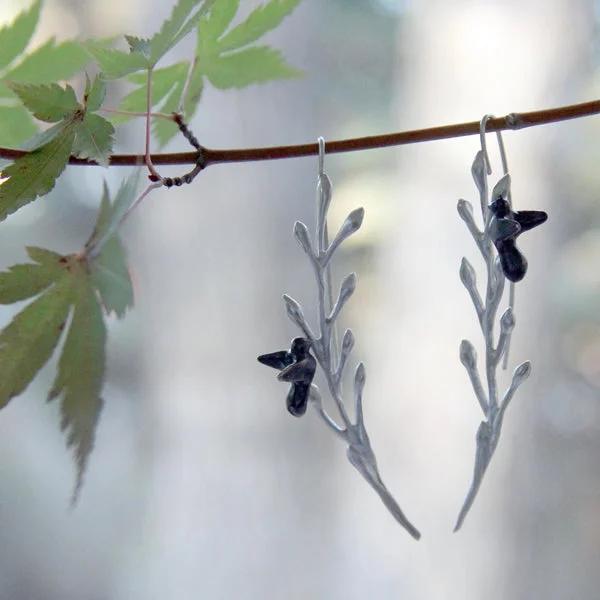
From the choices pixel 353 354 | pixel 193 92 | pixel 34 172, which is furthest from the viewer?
pixel 353 354

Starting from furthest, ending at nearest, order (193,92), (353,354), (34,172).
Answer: (353,354) < (193,92) < (34,172)

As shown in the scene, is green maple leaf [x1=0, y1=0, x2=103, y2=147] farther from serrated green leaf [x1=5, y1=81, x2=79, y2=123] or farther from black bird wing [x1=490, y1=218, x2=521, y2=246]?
black bird wing [x1=490, y1=218, x2=521, y2=246]

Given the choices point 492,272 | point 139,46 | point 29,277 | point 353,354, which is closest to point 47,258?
point 29,277

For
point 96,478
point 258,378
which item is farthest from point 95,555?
point 258,378

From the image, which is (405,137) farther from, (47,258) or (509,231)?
(47,258)

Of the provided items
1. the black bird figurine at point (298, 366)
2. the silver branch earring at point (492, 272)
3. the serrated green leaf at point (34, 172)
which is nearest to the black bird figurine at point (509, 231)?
the silver branch earring at point (492, 272)

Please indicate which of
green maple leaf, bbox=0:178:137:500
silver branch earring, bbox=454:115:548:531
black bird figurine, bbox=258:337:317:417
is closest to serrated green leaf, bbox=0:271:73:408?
green maple leaf, bbox=0:178:137:500

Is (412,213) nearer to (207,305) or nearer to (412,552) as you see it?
(207,305)
